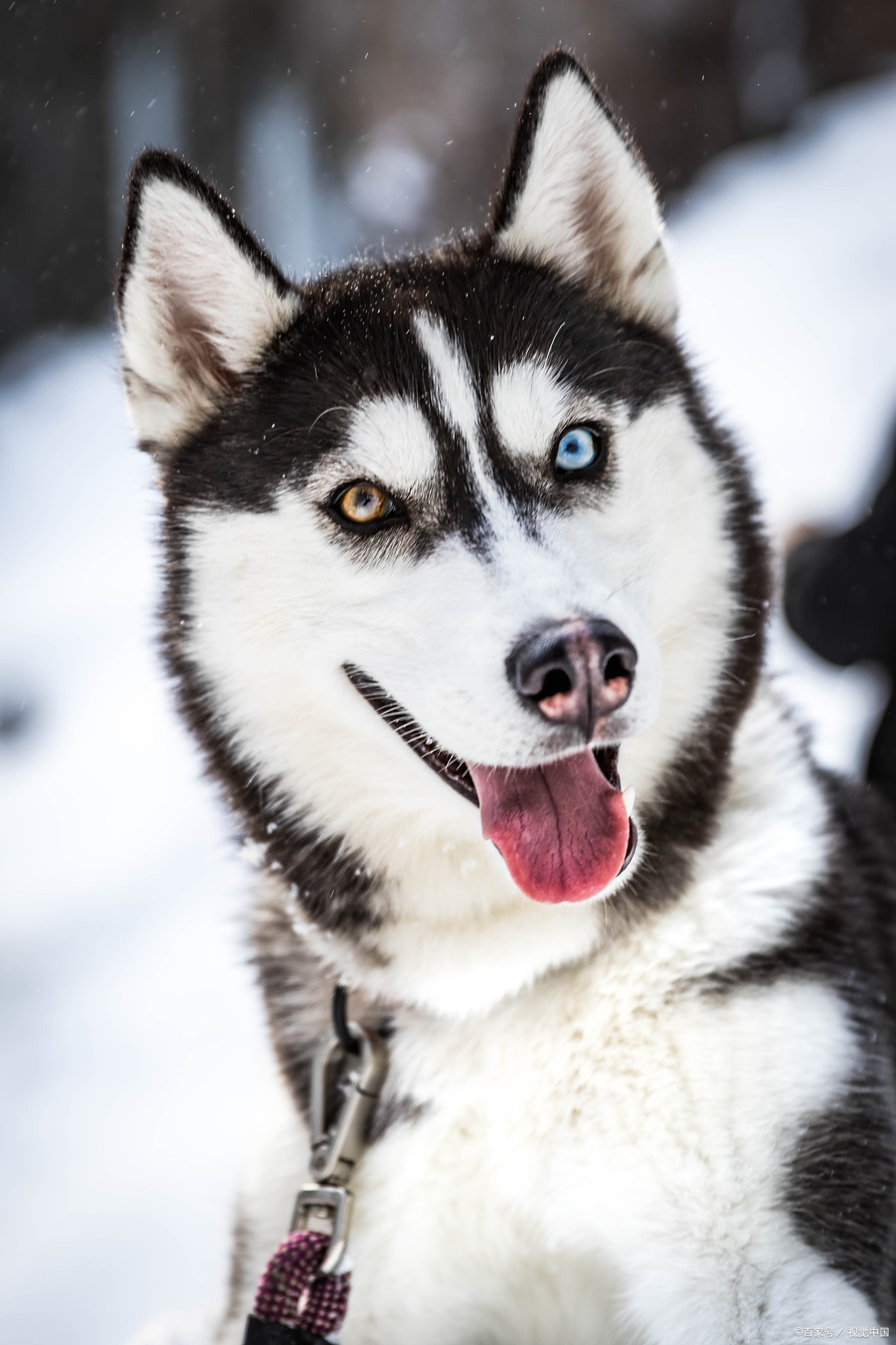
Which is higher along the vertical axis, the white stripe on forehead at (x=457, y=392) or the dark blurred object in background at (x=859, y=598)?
the white stripe on forehead at (x=457, y=392)

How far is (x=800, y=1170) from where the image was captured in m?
1.22

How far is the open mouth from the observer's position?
3.90ft

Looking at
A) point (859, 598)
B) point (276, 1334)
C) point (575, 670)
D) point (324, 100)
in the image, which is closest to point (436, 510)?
point (575, 670)

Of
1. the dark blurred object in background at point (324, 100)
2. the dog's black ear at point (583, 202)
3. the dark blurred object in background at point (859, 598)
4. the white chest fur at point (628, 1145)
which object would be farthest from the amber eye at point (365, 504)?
the dark blurred object in background at point (324, 100)

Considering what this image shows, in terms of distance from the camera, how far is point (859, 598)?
87.9 inches

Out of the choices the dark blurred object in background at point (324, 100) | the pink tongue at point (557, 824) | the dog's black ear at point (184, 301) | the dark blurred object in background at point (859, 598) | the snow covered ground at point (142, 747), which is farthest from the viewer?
the dark blurred object in background at point (324, 100)

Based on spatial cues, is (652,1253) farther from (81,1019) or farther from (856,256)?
(856,256)

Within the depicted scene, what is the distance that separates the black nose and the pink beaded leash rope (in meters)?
0.64

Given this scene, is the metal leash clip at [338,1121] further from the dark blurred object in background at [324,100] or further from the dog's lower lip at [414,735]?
the dark blurred object in background at [324,100]

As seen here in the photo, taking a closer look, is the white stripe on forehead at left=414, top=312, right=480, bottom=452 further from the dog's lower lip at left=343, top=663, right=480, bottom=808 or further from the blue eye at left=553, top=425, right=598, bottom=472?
the dog's lower lip at left=343, top=663, right=480, bottom=808

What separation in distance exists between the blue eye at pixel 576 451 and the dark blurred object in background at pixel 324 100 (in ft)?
7.48

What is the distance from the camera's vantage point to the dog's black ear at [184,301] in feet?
4.24

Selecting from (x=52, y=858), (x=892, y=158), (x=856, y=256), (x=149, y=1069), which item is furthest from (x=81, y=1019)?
(x=892, y=158)

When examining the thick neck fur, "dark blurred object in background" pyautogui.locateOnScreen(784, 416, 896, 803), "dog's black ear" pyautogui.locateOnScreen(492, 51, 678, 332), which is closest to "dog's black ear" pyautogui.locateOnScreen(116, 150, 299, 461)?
"dog's black ear" pyautogui.locateOnScreen(492, 51, 678, 332)
